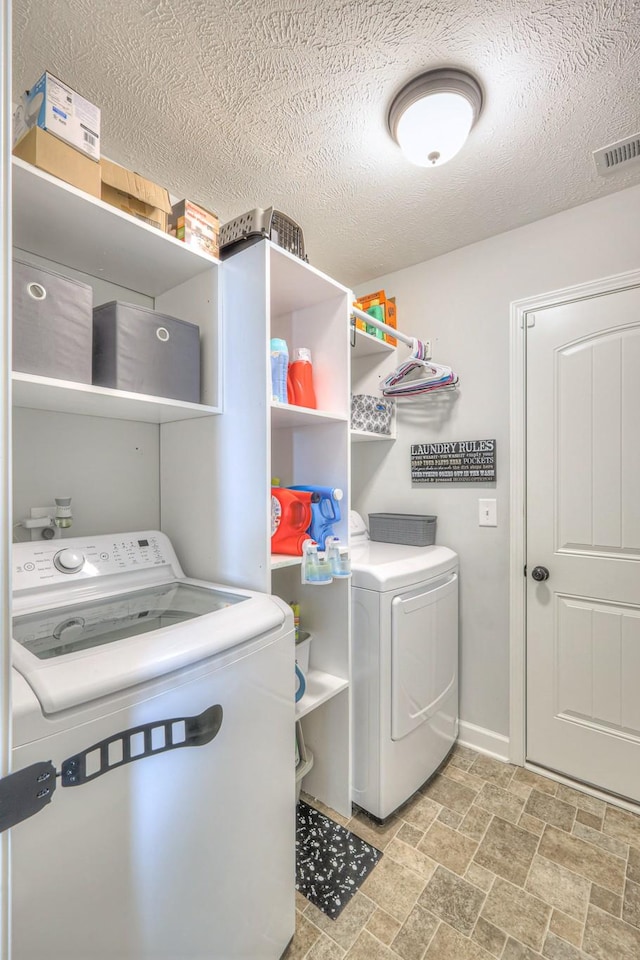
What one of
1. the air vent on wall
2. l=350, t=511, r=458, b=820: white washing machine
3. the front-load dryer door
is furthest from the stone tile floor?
the air vent on wall

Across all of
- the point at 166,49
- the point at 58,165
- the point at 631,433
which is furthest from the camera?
the point at 631,433

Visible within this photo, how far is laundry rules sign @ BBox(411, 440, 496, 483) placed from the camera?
2.09m

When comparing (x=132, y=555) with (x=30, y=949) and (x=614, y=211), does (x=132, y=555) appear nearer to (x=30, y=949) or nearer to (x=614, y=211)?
(x=30, y=949)

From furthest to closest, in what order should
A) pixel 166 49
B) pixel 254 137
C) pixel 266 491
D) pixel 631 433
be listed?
pixel 631 433 → pixel 254 137 → pixel 266 491 → pixel 166 49

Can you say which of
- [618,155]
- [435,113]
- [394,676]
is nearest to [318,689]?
[394,676]

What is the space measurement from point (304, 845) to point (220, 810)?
0.88 metres

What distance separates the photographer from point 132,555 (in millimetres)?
1410

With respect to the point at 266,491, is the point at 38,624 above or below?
below

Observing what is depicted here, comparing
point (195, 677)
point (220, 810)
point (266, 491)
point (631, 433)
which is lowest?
point (220, 810)

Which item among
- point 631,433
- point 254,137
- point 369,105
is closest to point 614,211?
point 631,433

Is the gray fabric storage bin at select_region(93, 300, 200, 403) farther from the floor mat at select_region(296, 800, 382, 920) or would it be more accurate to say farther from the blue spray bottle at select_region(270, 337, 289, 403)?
the floor mat at select_region(296, 800, 382, 920)

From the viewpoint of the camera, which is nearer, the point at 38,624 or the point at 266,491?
the point at 38,624

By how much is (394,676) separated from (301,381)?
1.20m

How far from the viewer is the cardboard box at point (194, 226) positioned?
4.43 ft
